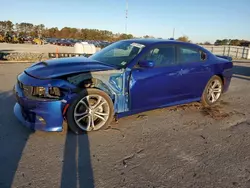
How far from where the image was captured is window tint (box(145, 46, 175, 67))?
411cm

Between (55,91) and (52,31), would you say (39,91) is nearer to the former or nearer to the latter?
(55,91)

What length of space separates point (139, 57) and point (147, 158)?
1837 millimetres

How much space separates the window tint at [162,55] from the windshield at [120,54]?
0.75ft

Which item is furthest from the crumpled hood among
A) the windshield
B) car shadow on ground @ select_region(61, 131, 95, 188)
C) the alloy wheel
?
car shadow on ground @ select_region(61, 131, 95, 188)

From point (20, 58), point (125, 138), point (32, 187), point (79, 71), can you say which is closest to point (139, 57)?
point (79, 71)

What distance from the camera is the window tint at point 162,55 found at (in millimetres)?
4112

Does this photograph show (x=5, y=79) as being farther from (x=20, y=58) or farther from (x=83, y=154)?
(x=20, y=58)

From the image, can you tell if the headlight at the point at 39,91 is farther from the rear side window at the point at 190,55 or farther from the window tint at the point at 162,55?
the rear side window at the point at 190,55

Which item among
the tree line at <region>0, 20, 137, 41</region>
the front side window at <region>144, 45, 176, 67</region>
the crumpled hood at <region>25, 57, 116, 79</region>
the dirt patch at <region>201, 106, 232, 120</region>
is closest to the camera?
the crumpled hood at <region>25, 57, 116, 79</region>

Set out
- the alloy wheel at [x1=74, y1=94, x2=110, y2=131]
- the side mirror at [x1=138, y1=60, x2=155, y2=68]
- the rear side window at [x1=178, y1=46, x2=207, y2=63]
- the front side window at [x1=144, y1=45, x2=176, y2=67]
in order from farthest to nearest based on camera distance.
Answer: the rear side window at [x1=178, y1=46, x2=207, y2=63]
the front side window at [x1=144, y1=45, x2=176, y2=67]
the side mirror at [x1=138, y1=60, x2=155, y2=68]
the alloy wheel at [x1=74, y1=94, x2=110, y2=131]

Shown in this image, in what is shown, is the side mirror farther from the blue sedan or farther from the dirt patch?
the dirt patch

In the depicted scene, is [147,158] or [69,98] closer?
[147,158]

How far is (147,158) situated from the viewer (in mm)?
2877

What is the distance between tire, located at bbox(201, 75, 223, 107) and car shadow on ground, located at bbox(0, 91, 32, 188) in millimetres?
3800
